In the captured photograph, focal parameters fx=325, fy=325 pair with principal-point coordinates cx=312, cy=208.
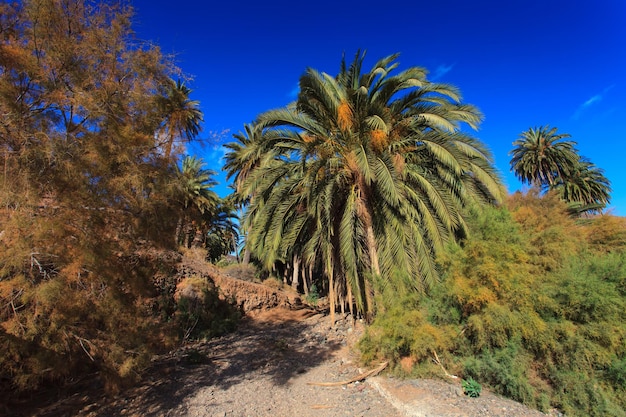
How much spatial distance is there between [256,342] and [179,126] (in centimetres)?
751

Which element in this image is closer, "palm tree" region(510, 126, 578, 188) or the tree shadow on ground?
the tree shadow on ground

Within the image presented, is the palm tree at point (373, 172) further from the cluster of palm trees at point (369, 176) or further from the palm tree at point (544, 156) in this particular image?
the palm tree at point (544, 156)

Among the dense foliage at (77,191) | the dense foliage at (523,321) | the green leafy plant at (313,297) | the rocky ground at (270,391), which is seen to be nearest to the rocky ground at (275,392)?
the rocky ground at (270,391)

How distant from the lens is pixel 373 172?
8.98 meters

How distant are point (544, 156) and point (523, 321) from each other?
27.5m

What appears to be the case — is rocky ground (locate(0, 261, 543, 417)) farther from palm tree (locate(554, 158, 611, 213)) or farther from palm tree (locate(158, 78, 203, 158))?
palm tree (locate(554, 158, 611, 213))

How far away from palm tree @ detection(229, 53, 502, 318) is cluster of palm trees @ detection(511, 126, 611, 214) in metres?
20.3

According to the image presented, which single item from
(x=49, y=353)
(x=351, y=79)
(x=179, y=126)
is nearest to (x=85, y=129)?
(x=179, y=126)

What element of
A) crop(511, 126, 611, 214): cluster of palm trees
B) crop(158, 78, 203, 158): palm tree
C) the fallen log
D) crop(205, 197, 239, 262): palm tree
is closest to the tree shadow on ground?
the fallen log

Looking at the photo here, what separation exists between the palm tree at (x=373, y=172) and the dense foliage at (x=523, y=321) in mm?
1659

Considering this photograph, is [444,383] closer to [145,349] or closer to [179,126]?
[145,349]

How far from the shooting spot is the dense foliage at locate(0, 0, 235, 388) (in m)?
4.38

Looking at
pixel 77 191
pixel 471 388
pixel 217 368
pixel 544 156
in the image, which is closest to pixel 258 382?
pixel 217 368

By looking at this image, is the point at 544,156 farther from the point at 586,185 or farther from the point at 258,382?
the point at 258,382
